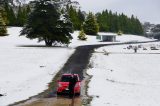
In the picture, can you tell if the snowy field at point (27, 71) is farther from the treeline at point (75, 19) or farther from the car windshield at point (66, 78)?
the treeline at point (75, 19)

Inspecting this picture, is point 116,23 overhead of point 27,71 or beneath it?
overhead

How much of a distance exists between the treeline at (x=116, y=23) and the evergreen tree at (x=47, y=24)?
73880 mm

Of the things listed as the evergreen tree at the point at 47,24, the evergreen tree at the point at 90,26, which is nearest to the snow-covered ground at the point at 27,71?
the evergreen tree at the point at 47,24

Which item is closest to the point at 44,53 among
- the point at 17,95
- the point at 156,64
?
the point at 156,64

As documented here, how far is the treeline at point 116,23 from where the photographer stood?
159m

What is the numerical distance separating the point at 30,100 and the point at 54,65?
24.9 meters

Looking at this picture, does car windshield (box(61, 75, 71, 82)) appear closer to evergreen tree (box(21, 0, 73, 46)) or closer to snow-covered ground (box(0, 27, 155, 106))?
snow-covered ground (box(0, 27, 155, 106))

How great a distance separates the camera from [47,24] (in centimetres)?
7950

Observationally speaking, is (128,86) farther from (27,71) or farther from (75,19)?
(75,19)

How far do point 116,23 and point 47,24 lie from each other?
9533cm

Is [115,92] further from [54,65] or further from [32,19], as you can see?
[32,19]

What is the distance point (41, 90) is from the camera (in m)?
32.8

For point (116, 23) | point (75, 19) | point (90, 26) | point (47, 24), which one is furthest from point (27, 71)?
point (116, 23)

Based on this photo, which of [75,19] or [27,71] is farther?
[75,19]
